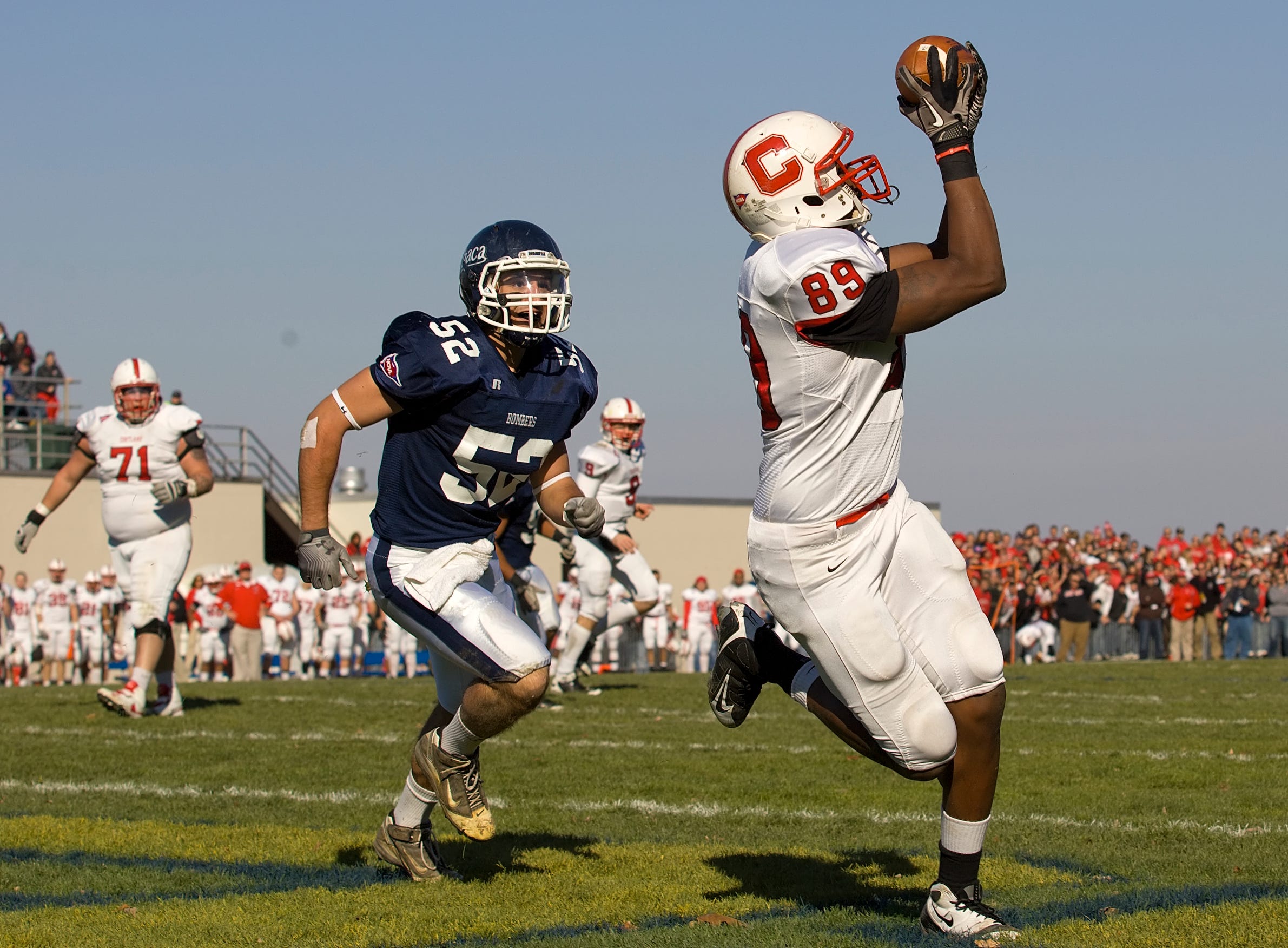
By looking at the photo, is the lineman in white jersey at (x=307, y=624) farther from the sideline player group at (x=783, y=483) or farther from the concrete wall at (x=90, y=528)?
the sideline player group at (x=783, y=483)

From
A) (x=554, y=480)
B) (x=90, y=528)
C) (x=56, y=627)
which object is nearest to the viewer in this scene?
(x=554, y=480)

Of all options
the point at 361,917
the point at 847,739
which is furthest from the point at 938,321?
the point at 361,917

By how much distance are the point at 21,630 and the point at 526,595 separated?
40.2 ft

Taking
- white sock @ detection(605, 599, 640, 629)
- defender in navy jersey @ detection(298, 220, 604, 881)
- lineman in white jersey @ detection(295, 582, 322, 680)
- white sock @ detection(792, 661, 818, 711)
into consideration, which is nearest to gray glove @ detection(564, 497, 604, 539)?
defender in navy jersey @ detection(298, 220, 604, 881)

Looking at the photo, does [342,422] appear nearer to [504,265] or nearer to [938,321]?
[504,265]

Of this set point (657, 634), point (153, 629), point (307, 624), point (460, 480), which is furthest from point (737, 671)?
point (657, 634)

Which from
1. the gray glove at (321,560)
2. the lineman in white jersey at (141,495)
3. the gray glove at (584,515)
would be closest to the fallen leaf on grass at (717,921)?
the gray glove at (584,515)

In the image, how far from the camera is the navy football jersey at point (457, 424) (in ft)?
15.1

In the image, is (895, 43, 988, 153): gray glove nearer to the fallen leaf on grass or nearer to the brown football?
the brown football

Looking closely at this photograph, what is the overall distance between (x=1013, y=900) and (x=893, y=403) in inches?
57.1

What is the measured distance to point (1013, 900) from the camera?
13.8 ft

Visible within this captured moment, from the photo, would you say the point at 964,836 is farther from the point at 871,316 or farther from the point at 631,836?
the point at 631,836

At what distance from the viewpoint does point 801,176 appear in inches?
151

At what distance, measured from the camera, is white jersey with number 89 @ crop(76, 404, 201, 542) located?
10172 millimetres
